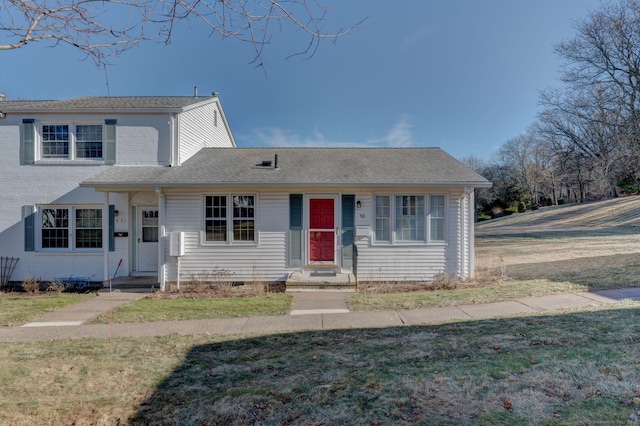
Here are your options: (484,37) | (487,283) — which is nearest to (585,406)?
(487,283)

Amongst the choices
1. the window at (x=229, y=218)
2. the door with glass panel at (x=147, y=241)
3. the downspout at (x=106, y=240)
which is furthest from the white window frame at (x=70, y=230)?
the window at (x=229, y=218)

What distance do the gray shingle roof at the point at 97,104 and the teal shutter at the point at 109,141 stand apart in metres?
0.47

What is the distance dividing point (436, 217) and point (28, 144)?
12570 millimetres

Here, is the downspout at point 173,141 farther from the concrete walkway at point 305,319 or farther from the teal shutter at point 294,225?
the concrete walkway at point 305,319

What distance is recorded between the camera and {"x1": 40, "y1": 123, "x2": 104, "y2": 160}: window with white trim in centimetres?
1066

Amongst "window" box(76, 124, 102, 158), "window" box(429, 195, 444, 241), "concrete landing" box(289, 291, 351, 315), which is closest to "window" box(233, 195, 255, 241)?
"concrete landing" box(289, 291, 351, 315)

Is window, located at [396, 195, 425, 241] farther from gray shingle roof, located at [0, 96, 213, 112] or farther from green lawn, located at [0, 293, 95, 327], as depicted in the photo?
green lawn, located at [0, 293, 95, 327]

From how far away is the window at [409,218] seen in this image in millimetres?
9961

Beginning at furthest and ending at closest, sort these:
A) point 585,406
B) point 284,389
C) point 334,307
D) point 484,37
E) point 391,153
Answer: point 484,37
point 391,153
point 334,307
point 284,389
point 585,406

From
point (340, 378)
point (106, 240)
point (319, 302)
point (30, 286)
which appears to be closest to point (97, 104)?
point (106, 240)

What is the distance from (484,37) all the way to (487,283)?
10.4m

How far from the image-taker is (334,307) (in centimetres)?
741

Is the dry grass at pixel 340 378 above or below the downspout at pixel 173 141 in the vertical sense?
below

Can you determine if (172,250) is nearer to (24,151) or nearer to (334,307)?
(334,307)
